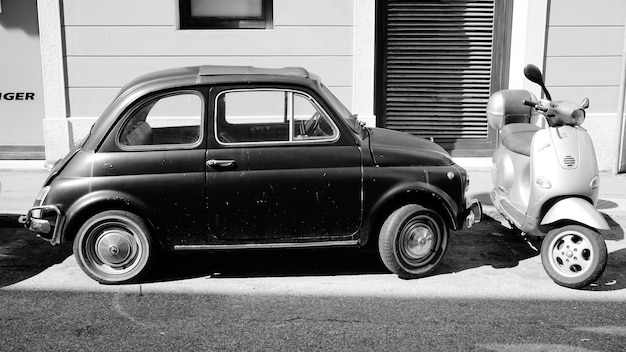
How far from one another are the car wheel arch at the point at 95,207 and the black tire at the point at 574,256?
3.13 meters

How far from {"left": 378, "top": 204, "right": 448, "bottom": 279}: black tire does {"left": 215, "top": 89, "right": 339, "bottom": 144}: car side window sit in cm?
84

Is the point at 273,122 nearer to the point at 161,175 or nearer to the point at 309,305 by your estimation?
the point at 161,175

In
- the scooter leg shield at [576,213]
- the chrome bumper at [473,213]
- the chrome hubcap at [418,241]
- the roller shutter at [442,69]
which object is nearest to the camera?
the scooter leg shield at [576,213]

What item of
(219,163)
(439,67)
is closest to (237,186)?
(219,163)

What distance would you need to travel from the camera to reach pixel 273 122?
19.0 feet

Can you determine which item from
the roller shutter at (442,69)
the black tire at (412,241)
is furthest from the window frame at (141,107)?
the roller shutter at (442,69)

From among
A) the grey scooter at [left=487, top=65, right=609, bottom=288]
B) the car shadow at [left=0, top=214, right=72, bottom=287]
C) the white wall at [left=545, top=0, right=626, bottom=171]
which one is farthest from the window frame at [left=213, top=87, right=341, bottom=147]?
the white wall at [left=545, top=0, right=626, bottom=171]

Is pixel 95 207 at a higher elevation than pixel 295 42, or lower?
lower

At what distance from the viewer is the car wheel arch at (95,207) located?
214 inches

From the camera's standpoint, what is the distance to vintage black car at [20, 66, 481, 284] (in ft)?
18.0

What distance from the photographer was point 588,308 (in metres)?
5.13

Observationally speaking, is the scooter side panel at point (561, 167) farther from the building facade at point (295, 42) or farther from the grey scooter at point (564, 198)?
the building facade at point (295, 42)

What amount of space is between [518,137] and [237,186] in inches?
103

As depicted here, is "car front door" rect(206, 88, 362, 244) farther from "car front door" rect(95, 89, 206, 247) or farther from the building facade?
the building facade
